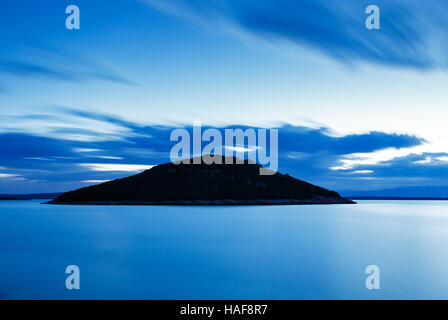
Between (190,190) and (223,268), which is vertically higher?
(190,190)

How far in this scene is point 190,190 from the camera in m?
175

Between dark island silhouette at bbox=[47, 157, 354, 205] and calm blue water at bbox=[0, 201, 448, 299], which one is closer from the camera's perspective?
calm blue water at bbox=[0, 201, 448, 299]

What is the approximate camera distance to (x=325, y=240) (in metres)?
35.0

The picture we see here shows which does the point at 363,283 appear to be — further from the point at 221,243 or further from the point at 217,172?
the point at 217,172

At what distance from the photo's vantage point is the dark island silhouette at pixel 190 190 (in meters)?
170

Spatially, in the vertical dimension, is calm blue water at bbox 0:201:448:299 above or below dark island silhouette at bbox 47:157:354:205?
below

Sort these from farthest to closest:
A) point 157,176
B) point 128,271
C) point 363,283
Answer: point 157,176 < point 128,271 < point 363,283

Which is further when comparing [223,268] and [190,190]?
[190,190]

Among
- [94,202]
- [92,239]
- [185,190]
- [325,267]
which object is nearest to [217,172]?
[185,190]

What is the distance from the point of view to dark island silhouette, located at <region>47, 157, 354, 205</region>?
170 meters

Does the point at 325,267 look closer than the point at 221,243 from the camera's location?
Yes

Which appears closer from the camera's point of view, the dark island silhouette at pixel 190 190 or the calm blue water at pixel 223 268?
the calm blue water at pixel 223 268
